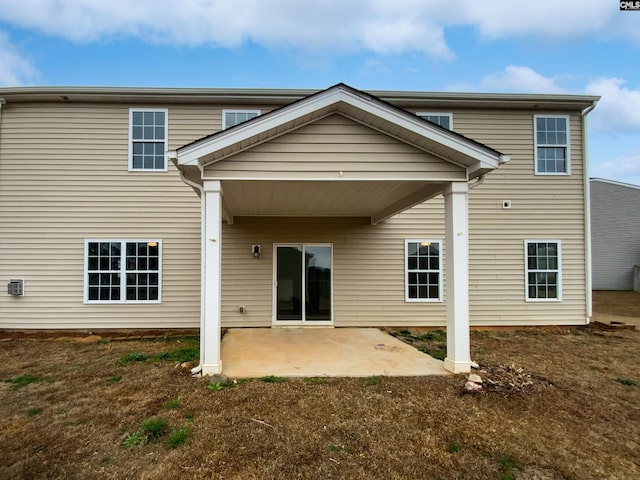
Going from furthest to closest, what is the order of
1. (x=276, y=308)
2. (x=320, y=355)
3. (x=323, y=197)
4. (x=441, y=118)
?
(x=441, y=118) → (x=276, y=308) → (x=323, y=197) → (x=320, y=355)

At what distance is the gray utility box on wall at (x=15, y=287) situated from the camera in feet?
25.6

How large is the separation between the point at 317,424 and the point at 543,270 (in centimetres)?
759

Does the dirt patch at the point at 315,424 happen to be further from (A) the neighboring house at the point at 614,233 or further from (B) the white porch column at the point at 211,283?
(A) the neighboring house at the point at 614,233

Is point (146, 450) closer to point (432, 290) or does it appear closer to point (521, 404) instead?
point (521, 404)

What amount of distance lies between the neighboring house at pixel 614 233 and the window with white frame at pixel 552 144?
10896mm

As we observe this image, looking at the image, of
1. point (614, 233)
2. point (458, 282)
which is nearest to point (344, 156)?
point (458, 282)

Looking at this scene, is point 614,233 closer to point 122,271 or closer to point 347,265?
point 347,265

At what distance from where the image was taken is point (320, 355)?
595 cm

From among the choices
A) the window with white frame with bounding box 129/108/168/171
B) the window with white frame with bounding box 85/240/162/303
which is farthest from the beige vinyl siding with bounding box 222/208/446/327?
the window with white frame with bounding box 129/108/168/171

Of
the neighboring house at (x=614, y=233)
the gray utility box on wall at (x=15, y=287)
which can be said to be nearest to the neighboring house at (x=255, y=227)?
the gray utility box on wall at (x=15, y=287)

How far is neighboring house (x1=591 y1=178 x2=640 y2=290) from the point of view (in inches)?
667

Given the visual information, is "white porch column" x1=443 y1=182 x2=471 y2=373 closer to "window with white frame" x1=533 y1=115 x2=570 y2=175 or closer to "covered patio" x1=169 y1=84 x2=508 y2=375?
"covered patio" x1=169 y1=84 x2=508 y2=375

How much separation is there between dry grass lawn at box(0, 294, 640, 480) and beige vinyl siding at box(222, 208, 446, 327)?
114 inches

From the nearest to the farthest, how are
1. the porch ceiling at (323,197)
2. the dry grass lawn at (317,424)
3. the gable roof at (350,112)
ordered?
1. the dry grass lawn at (317,424)
2. the gable roof at (350,112)
3. the porch ceiling at (323,197)
